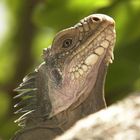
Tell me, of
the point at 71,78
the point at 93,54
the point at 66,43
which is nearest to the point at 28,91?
the point at 71,78

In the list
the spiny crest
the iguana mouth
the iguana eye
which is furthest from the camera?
the spiny crest

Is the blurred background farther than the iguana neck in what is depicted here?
Yes

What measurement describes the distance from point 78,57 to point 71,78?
179mm

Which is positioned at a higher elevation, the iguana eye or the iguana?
the iguana eye

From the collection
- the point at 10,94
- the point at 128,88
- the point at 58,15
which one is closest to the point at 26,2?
the point at 10,94

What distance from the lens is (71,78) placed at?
4922 millimetres

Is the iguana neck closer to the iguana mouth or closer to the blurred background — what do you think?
the iguana mouth

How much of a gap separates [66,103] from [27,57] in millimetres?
2559

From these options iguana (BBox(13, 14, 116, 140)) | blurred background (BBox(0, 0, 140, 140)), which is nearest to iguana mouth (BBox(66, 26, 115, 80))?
iguana (BBox(13, 14, 116, 140))

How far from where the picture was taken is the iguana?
4770 millimetres

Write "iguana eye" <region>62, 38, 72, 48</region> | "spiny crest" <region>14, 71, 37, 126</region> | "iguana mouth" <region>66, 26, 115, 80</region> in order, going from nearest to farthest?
"iguana mouth" <region>66, 26, 115, 80</region>
"iguana eye" <region>62, 38, 72, 48</region>
"spiny crest" <region>14, 71, 37, 126</region>

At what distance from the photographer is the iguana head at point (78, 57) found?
15.7ft

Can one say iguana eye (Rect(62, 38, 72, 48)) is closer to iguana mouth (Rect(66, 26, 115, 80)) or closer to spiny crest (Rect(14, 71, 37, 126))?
iguana mouth (Rect(66, 26, 115, 80))

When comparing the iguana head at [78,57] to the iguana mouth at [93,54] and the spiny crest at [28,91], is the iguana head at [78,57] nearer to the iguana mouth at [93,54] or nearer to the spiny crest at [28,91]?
the iguana mouth at [93,54]
